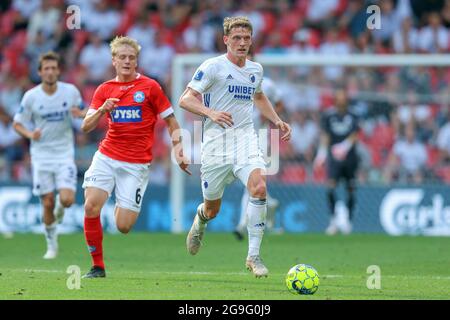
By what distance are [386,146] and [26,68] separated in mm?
8645

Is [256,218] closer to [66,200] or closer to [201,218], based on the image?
[201,218]

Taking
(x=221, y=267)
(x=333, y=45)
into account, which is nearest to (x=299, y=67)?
(x=333, y=45)

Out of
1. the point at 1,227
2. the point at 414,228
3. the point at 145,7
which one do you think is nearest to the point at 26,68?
the point at 145,7

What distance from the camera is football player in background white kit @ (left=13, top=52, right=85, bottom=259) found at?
14.1 meters

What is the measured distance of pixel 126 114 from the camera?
10.9 meters

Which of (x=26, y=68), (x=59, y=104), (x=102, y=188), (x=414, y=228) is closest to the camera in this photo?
(x=102, y=188)

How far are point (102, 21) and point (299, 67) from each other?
5695 millimetres

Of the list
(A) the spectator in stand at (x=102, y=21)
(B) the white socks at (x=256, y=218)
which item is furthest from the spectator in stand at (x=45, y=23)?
(B) the white socks at (x=256, y=218)

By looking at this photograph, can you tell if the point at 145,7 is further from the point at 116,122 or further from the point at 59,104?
the point at 116,122

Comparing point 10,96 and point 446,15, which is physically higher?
point 446,15

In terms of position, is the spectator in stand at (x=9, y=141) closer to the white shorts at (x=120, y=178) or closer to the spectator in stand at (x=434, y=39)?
the spectator in stand at (x=434, y=39)

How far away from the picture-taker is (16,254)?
14.4m
